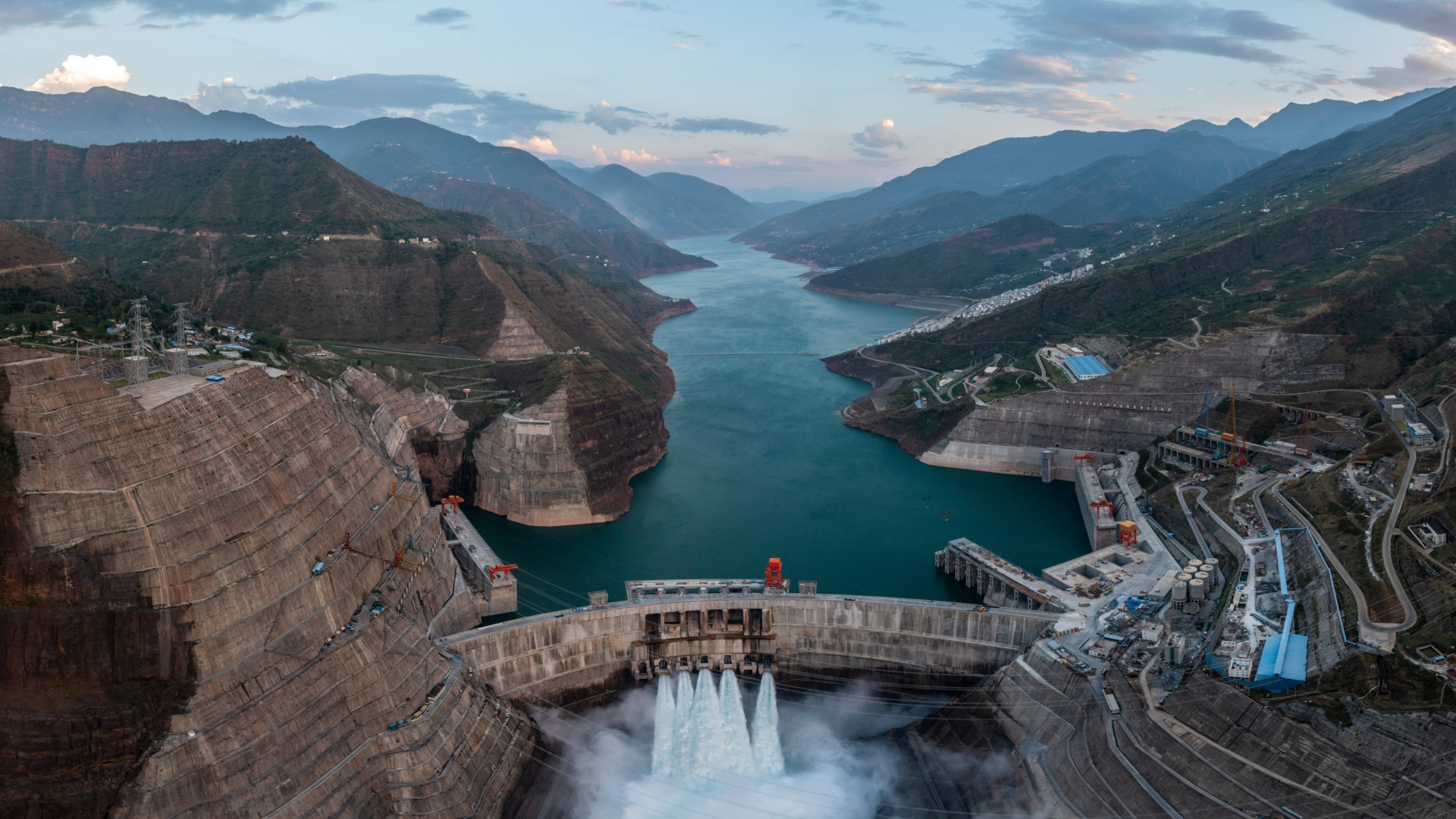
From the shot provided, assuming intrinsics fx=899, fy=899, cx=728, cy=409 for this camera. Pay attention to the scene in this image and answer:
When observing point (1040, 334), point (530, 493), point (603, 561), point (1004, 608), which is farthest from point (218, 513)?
point (1040, 334)

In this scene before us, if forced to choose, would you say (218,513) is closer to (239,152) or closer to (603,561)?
(603,561)

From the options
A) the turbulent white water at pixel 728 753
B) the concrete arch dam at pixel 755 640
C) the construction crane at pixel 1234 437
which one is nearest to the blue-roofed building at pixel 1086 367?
the construction crane at pixel 1234 437

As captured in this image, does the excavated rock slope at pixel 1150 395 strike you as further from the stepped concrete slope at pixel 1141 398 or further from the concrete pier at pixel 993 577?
the concrete pier at pixel 993 577

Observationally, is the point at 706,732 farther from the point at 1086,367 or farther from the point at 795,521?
the point at 1086,367

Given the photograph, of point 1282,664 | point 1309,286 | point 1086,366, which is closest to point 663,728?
point 1282,664

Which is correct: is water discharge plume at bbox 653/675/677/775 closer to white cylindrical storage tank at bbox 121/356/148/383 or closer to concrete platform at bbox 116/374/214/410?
concrete platform at bbox 116/374/214/410
